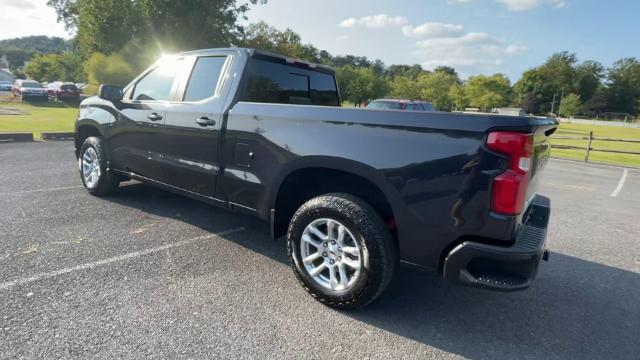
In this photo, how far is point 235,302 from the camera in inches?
109

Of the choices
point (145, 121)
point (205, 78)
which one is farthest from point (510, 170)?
point (145, 121)

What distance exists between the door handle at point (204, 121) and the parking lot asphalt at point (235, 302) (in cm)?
120

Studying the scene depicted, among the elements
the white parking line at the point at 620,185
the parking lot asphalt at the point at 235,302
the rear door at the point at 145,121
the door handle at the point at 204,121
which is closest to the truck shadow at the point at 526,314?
the parking lot asphalt at the point at 235,302

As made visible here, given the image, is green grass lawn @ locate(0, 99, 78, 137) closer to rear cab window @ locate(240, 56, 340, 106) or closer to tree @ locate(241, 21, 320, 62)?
rear cab window @ locate(240, 56, 340, 106)

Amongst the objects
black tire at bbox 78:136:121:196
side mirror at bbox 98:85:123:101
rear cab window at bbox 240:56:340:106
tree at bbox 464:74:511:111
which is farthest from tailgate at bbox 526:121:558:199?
tree at bbox 464:74:511:111

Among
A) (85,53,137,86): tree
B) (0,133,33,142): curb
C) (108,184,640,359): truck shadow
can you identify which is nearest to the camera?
(108,184,640,359): truck shadow

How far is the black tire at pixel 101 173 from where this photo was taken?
4.77 metres

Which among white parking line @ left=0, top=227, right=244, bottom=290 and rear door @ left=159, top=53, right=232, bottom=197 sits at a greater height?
rear door @ left=159, top=53, right=232, bottom=197

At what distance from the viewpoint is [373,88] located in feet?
221

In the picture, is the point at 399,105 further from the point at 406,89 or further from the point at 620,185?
the point at 406,89

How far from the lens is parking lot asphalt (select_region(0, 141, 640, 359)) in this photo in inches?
91.6

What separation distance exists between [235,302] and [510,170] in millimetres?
2029

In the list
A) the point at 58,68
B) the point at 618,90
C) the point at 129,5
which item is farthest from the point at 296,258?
the point at 618,90

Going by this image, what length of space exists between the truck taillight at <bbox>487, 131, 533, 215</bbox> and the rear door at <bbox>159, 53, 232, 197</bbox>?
7.45ft
